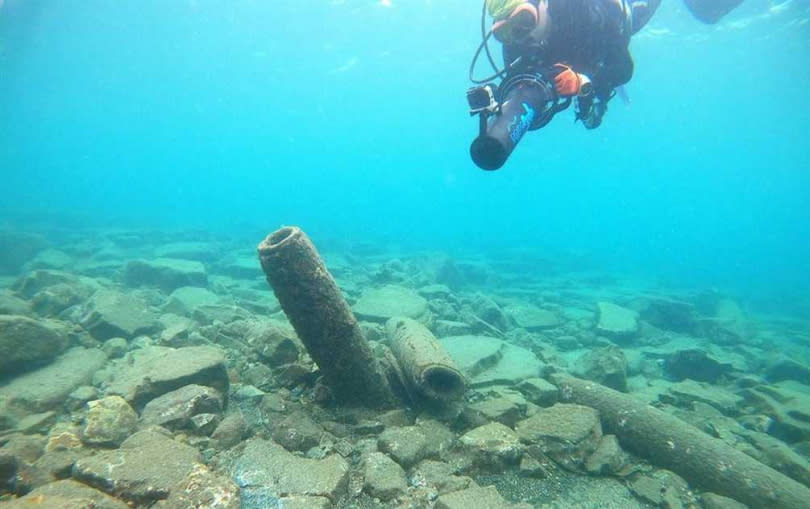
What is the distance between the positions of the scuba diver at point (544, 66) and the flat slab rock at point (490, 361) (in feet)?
9.40

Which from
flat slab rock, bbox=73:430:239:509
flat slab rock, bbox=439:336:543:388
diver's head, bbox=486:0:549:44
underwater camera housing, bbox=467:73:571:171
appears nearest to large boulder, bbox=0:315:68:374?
flat slab rock, bbox=73:430:239:509

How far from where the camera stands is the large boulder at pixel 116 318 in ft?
18.3

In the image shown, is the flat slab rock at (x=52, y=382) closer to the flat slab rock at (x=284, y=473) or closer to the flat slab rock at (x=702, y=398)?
the flat slab rock at (x=284, y=473)

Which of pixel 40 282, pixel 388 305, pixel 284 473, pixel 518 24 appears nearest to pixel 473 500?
pixel 284 473

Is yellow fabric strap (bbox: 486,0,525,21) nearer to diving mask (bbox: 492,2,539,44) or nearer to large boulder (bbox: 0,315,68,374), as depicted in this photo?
diving mask (bbox: 492,2,539,44)

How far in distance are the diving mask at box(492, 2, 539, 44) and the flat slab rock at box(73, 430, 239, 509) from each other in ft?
13.7

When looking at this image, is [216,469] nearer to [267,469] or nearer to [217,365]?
[267,469]

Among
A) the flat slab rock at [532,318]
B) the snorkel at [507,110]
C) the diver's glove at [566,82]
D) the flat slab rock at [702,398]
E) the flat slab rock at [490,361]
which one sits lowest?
the flat slab rock at [702,398]

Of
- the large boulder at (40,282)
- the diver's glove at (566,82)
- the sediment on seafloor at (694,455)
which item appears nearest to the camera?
the diver's glove at (566,82)

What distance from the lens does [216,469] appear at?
2.90 m

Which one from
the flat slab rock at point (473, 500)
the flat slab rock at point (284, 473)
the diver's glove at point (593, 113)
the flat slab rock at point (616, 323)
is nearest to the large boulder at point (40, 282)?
the flat slab rock at point (284, 473)

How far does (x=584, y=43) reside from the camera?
423 centimetres

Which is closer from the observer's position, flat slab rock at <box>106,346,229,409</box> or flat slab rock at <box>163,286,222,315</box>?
flat slab rock at <box>106,346,229,409</box>

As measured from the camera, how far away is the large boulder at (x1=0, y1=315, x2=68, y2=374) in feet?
13.6
